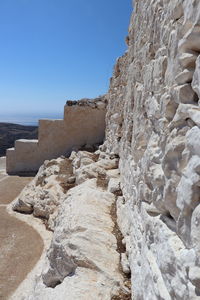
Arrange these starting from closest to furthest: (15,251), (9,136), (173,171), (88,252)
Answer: (173,171)
(88,252)
(15,251)
(9,136)

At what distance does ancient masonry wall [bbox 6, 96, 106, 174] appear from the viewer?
13.0 meters

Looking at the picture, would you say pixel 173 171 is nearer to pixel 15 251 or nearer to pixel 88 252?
pixel 88 252

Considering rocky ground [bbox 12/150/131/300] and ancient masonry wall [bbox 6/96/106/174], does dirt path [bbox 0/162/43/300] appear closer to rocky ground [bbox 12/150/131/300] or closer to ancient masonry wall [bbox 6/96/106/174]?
rocky ground [bbox 12/150/131/300]

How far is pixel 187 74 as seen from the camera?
2012 millimetres

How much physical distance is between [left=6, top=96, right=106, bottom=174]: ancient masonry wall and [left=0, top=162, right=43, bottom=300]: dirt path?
4448 mm

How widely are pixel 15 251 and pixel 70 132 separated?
7.47 m

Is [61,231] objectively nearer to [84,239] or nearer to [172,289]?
[84,239]

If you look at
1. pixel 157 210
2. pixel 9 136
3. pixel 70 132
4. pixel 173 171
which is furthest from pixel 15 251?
pixel 9 136

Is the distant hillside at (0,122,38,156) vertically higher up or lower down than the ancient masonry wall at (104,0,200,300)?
lower down

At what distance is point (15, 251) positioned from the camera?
638 centimetres

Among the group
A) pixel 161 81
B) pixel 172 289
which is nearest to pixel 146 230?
pixel 172 289

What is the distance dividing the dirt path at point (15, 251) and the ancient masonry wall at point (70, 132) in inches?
175

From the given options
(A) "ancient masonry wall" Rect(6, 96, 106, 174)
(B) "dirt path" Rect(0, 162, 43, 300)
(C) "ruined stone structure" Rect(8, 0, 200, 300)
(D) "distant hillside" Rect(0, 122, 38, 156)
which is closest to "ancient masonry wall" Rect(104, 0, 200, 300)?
(C) "ruined stone structure" Rect(8, 0, 200, 300)

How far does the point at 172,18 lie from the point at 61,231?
3.60 meters
